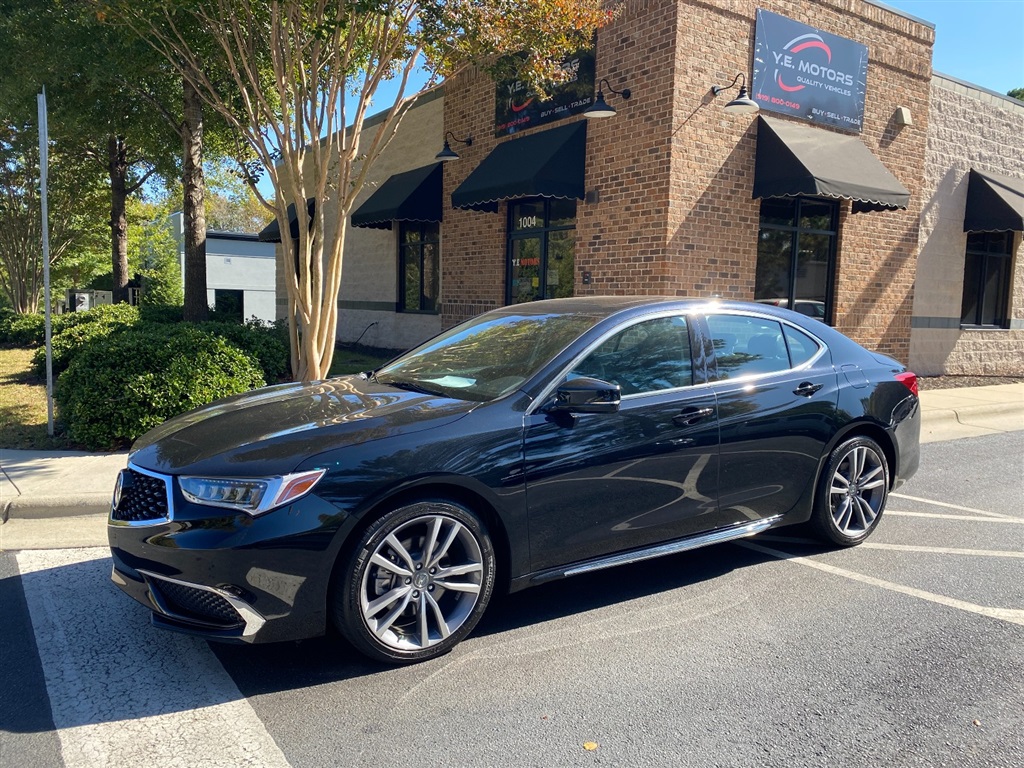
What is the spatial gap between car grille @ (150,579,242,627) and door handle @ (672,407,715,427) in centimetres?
231

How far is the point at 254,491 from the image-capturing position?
3.13 m

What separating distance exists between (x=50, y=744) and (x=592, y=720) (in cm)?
199

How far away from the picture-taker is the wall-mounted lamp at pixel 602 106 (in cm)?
1032

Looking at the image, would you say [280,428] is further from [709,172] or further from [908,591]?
[709,172]

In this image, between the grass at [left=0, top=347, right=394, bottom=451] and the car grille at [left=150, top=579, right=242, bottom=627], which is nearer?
the car grille at [left=150, top=579, right=242, bottom=627]

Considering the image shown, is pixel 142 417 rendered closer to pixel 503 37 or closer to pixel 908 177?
pixel 503 37

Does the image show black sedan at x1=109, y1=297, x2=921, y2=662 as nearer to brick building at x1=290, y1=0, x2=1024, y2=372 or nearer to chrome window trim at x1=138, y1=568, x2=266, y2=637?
chrome window trim at x1=138, y1=568, x2=266, y2=637

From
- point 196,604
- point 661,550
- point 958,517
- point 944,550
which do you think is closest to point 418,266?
point 958,517

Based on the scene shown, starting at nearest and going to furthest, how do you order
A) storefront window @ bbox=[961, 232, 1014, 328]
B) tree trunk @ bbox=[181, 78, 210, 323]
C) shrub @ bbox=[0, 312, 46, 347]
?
tree trunk @ bbox=[181, 78, 210, 323], storefront window @ bbox=[961, 232, 1014, 328], shrub @ bbox=[0, 312, 46, 347]

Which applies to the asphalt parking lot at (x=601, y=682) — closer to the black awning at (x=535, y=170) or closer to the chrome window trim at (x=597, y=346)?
the chrome window trim at (x=597, y=346)

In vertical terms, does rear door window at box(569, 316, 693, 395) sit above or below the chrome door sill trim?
above

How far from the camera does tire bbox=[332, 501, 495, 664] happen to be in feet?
10.6

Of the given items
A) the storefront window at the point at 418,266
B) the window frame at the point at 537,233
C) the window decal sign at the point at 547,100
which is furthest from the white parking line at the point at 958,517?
the storefront window at the point at 418,266

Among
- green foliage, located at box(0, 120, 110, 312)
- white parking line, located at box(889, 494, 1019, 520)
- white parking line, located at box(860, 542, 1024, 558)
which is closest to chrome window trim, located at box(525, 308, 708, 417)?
white parking line, located at box(860, 542, 1024, 558)
